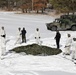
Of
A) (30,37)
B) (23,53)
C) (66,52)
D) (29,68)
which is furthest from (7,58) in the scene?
(30,37)

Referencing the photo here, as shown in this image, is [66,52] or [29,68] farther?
[66,52]

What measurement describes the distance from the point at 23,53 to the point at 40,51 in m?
1.07

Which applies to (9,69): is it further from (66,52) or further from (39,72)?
(66,52)

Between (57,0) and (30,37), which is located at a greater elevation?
(57,0)

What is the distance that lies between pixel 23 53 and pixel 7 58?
1415 millimetres

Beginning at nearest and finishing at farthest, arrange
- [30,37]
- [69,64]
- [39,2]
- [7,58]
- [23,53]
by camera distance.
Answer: [69,64] < [7,58] < [23,53] < [30,37] < [39,2]

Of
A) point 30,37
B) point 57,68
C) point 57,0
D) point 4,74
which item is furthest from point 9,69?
point 57,0

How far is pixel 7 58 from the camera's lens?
53.1 ft

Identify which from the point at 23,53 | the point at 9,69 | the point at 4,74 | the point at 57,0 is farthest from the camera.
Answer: the point at 57,0

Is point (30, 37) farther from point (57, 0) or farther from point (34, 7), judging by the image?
point (34, 7)

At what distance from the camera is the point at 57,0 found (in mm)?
45438

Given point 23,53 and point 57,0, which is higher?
point 57,0

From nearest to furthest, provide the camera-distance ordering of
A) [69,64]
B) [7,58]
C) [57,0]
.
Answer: [69,64] → [7,58] → [57,0]

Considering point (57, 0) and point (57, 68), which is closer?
point (57, 68)
